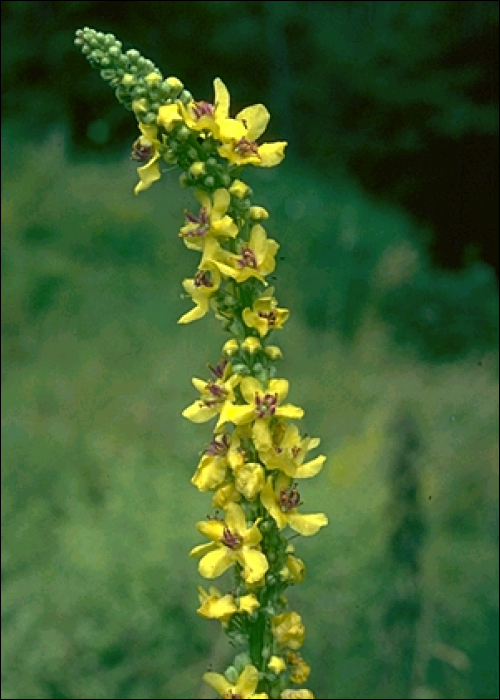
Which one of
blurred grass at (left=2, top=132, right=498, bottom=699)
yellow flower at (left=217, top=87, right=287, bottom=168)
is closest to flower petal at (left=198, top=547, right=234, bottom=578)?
yellow flower at (left=217, top=87, right=287, bottom=168)

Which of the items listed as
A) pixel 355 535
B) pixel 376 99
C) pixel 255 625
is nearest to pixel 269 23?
pixel 376 99

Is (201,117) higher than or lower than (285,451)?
higher

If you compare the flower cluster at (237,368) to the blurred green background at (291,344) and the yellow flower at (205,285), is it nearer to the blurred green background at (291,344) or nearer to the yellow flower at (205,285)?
the yellow flower at (205,285)

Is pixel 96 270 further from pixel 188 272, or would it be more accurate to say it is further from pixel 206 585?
pixel 206 585

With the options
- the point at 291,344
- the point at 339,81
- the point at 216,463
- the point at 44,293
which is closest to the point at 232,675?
the point at 216,463

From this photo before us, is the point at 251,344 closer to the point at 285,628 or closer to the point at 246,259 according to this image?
the point at 246,259

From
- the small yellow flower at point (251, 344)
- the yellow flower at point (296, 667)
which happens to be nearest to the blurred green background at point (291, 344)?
the yellow flower at point (296, 667)
